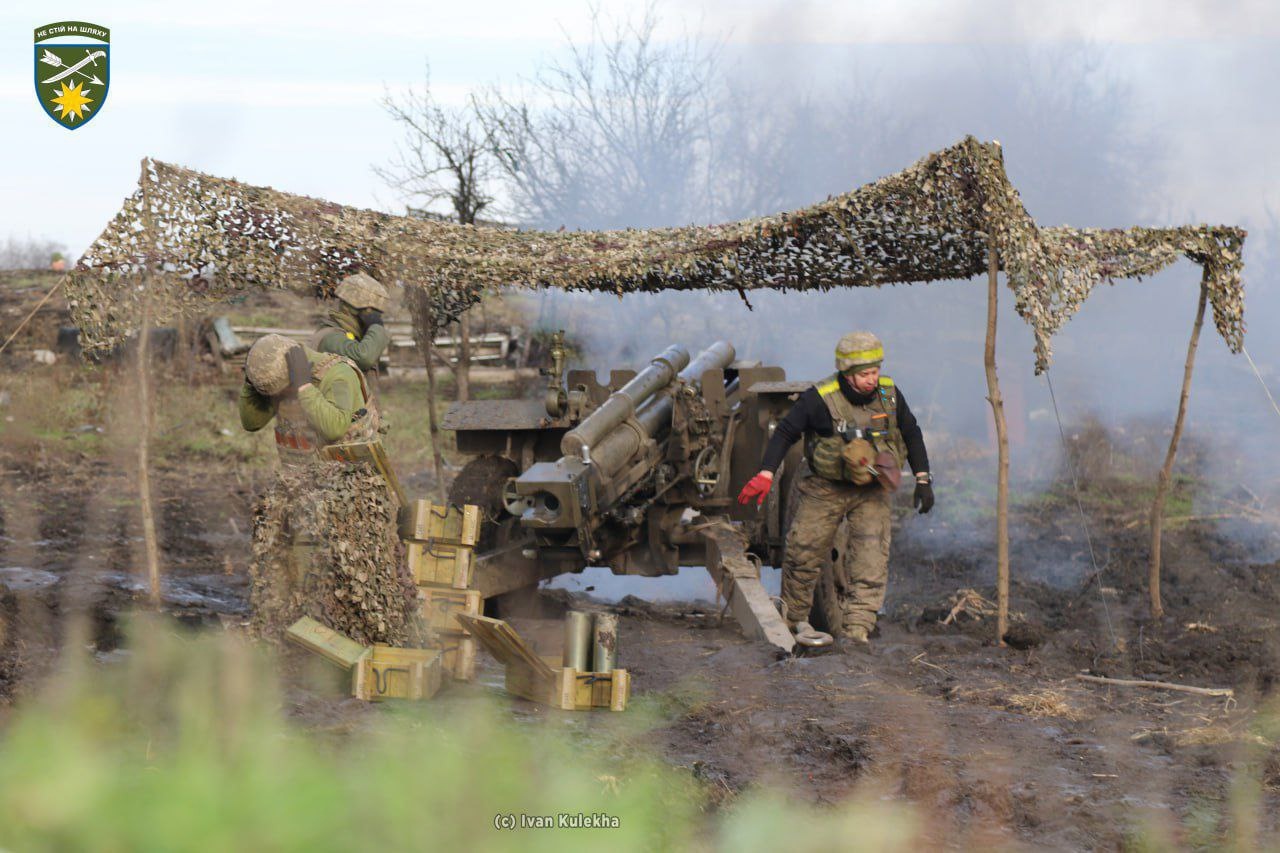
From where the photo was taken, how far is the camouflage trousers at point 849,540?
26.0 ft

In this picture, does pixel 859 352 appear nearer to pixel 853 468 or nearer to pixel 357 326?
pixel 853 468

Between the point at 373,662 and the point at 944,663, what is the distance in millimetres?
3193

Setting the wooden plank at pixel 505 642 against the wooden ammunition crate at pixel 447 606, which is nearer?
the wooden plank at pixel 505 642

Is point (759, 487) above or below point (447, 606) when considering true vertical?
above

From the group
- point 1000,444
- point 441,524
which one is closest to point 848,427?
point 1000,444

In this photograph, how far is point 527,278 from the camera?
26.9 feet

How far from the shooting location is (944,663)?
7.25m

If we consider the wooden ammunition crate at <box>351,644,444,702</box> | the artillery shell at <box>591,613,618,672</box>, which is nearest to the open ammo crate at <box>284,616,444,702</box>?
the wooden ammunition crate at <box>351,644,444,702</box>

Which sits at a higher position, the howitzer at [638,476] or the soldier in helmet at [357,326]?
the soldier in helmet at [357,326]

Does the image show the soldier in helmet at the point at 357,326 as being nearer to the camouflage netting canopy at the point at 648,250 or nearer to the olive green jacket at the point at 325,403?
the olive green jacket at the point at 325,403

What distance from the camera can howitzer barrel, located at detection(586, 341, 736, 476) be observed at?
305 inches

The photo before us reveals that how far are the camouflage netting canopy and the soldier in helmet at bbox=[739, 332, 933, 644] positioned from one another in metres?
0.75

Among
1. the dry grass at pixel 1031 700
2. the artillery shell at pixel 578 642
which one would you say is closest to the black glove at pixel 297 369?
the artillery shell at pixel 578 642

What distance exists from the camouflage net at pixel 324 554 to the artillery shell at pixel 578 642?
81cm
